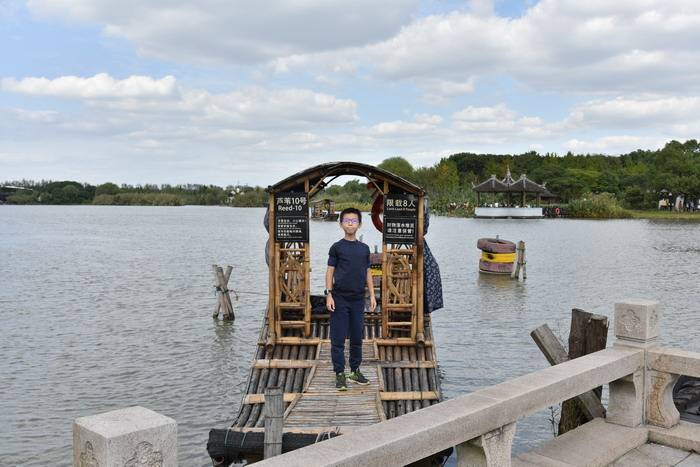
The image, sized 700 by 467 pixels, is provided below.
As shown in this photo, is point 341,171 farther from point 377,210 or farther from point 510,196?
point 510,196

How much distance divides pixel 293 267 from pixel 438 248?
1345 inches

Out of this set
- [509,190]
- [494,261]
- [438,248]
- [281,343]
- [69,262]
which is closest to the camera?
[281,343]

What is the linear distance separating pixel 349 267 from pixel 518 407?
3787 millimetres

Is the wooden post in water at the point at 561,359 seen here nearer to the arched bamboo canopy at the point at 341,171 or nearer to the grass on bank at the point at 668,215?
the arched bamboo canopy at the point at 341,171

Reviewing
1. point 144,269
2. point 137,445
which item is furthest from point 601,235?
point 137,445

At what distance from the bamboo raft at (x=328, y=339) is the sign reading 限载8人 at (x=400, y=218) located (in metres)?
0.02

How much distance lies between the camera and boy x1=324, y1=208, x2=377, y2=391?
829 cm

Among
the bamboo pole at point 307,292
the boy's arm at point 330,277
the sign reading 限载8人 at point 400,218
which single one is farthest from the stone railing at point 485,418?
the bamboo pole at point 307,292

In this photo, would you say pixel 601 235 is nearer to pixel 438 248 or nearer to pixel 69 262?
pixel 438 248

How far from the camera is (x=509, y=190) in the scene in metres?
75.7

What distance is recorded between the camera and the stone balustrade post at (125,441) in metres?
2.85

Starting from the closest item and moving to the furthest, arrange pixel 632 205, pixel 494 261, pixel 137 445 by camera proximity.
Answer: pixel 137 445 → pixel 494 261 → pixel 632 205

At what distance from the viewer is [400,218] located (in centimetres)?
1080

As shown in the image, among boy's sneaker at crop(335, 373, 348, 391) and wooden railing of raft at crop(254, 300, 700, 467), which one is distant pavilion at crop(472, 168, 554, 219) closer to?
boy's sneaker at crop(335, 373, 348, 391)
